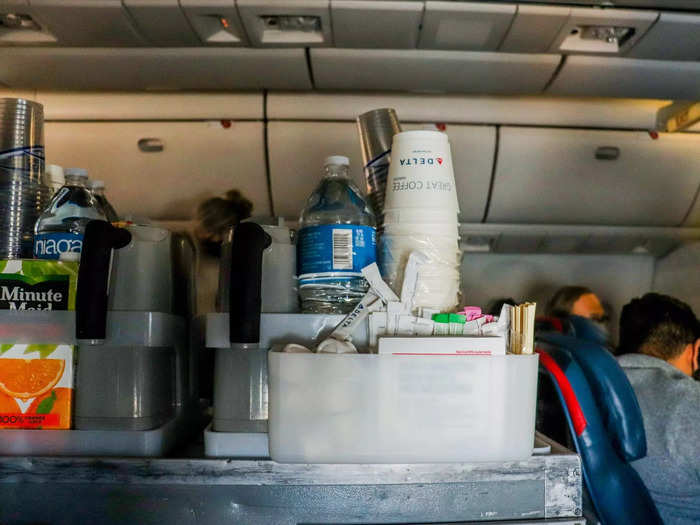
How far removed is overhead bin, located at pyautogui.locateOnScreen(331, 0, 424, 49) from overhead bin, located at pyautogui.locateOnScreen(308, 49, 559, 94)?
79 mm

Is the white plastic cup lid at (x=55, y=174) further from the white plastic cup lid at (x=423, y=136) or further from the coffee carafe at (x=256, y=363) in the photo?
the white plastic cup lid at (x=423, y=136)

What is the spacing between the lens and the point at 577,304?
12.2 feet

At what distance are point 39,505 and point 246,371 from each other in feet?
1.53

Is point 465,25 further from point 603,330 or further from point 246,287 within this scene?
point 603,330

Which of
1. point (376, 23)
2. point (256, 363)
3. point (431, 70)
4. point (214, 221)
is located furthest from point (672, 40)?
point (256, 363)

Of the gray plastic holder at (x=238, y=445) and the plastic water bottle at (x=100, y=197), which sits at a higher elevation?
the plastic water bottle at (x=100, y=197)

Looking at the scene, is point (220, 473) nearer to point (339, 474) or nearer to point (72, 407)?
point (339, 474)

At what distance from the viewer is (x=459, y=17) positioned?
7.22 ft

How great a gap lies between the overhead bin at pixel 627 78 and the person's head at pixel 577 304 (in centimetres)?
138

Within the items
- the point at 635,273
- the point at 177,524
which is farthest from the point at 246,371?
the point at 635,273

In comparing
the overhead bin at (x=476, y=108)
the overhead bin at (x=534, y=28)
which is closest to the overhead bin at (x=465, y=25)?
the overhead bin at (x=534, y=28)

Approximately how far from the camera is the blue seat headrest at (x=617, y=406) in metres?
1.63

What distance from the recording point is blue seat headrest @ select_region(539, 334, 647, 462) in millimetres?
1627

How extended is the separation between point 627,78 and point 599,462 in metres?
1.89
